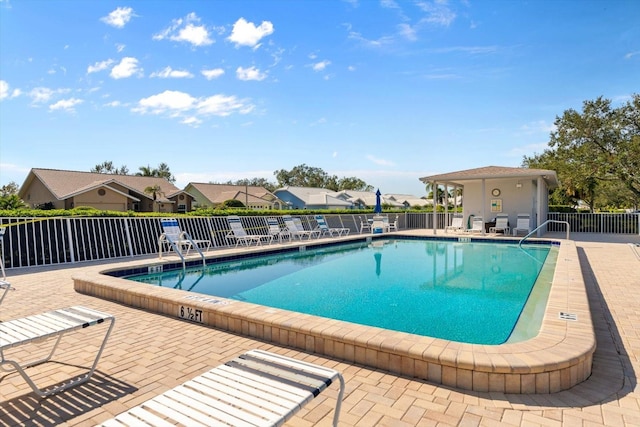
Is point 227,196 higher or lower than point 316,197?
higher

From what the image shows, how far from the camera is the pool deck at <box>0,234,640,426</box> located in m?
2.30

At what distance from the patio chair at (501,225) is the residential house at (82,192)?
2205cm

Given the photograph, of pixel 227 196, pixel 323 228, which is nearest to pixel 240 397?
pixel 323 228

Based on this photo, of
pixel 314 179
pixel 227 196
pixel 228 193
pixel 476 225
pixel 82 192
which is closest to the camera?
pixel 476 225

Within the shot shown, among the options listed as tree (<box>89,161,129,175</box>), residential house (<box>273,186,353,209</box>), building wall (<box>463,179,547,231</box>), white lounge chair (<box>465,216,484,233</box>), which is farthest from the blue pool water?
tree (<box>89,161,129,175</box>)

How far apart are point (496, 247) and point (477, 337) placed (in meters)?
8.84

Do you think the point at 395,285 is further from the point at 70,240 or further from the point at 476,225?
the point at 476,225

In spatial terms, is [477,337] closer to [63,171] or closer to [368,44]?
[368,44]

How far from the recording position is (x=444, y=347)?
9.68 ft

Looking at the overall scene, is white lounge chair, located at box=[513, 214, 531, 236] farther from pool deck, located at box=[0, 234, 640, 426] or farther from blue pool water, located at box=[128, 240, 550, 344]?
pool deck, located at box=[0, 234, 640, 426]

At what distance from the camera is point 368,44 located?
41.2 feet

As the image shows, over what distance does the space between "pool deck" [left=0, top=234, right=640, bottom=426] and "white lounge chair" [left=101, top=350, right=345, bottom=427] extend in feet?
1.80

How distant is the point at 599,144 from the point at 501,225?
9459 millimetres

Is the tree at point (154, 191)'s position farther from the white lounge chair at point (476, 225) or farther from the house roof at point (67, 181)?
the white lounge chair at point (476, 225)
